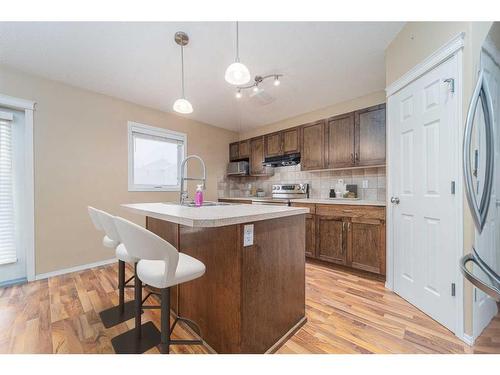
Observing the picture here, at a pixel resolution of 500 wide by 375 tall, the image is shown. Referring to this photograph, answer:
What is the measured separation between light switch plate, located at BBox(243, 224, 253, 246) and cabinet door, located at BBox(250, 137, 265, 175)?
9.74 ft

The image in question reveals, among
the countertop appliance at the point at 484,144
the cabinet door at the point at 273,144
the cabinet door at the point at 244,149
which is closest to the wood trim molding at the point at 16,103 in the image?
the cabinet door at the point at 244,149

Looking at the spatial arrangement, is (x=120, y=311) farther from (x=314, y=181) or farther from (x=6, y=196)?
(x=314, y=181)

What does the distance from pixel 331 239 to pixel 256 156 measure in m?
2.18

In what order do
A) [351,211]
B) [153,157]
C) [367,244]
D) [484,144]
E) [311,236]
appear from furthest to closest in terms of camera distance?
[153,157]
[311,236]
[351,211]
[367,244]
[484,144]

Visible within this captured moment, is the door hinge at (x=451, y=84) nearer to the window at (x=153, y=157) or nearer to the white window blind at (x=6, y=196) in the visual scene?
the window at (x=153, y=157)

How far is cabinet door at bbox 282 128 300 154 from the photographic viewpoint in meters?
3.58

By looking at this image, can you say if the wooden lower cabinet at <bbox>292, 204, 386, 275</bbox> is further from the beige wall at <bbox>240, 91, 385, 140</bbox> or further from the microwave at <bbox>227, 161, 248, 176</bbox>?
the microwave at <bbox>227, 161, 248, 176</bbox>

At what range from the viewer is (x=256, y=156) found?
13.9ft

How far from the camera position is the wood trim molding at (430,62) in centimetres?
143

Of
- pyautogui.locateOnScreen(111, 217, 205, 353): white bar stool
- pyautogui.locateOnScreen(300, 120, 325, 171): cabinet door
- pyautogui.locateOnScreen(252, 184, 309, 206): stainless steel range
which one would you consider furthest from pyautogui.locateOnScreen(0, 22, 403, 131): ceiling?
pyautogui.locateOnScreen(111, 217, 205, 353): white bar stool

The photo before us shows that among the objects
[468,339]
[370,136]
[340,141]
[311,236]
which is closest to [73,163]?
[311,236]

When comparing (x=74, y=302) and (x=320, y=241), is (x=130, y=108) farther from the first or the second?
(x=320, y=241)

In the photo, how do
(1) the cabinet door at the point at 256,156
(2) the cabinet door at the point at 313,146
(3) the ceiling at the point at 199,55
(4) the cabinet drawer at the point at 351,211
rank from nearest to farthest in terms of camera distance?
1. (3) the ceiling at the point at 199,55
2. (4) the cabinet drawer at the point at 351,211
3. (2) the cabinet door at the point at 313,146
4. (1) the cabinet door at the point at 256,156

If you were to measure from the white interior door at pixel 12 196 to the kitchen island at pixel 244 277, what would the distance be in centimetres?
206
